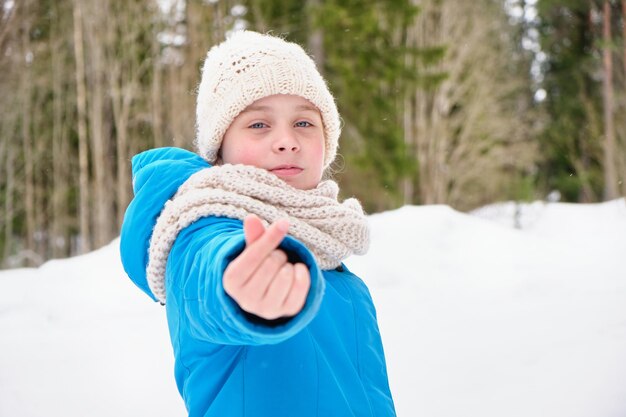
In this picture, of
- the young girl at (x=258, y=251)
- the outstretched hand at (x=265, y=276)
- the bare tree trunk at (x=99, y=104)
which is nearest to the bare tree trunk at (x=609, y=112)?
the bare tree trunk at (x=99, y=104)

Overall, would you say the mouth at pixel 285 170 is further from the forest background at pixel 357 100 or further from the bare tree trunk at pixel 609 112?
the bare tree trunk at pixel 609 112

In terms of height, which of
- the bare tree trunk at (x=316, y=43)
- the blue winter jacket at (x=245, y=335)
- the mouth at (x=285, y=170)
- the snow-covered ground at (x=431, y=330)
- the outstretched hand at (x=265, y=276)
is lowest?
the snow-covered ground at (x=431, y=330)

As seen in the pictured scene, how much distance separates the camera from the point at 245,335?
0.75 metres

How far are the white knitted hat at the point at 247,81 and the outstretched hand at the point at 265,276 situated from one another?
66 centimetres

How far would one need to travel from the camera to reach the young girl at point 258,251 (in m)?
0.71

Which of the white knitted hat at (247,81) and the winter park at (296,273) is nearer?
the winter park at (296,273)

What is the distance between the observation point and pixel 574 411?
242 cm

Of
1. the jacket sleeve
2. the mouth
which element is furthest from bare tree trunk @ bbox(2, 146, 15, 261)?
the jacket sleeve

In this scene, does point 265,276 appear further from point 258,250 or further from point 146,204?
point 146,204

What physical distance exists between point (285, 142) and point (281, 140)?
0.04 ft

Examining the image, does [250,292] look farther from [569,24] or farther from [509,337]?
[569,24]

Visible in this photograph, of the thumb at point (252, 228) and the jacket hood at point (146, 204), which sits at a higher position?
the thumb at point (252, 228)

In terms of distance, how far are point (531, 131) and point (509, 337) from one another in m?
17.1

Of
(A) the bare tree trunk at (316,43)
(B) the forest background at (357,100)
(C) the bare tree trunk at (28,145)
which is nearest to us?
(A) the bare tree trunk at (316,43)
